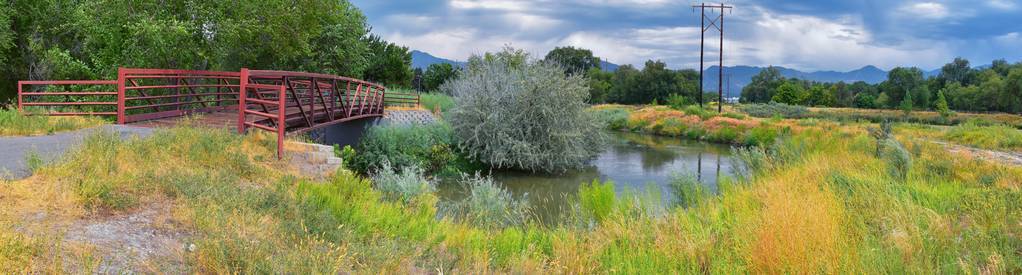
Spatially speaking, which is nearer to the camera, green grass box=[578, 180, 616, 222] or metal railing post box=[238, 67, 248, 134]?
green grass box=[578, 180, 616, 222]

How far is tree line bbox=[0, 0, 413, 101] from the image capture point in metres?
21.6

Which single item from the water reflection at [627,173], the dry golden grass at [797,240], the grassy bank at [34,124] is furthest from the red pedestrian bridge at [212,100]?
the dry golden grass at [797,240]

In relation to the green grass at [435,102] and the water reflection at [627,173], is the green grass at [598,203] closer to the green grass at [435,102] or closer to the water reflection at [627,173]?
the water reflection at [627,173]

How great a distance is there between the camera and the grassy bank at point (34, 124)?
11.7 metres

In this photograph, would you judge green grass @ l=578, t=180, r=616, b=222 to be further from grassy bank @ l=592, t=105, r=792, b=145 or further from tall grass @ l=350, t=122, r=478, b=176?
grassy bank @ l=592, t=105, r=792, b=145

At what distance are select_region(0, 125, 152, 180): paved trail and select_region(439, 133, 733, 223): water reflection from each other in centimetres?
762

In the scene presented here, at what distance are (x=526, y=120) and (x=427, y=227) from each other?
13856mm

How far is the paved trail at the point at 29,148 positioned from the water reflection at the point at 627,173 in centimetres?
762

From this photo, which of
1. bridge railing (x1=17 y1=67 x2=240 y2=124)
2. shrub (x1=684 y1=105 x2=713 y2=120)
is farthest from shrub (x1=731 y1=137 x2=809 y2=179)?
shrub (x1=684 y1=105 x2=713 y2=120)

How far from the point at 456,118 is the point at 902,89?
76773 millimetres

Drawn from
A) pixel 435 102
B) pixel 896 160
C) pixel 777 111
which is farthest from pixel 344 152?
pixel 777 111

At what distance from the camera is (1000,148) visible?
739 inches

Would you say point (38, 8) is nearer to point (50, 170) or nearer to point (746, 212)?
point (50, 170)

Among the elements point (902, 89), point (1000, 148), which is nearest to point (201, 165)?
point (1000, 148)
